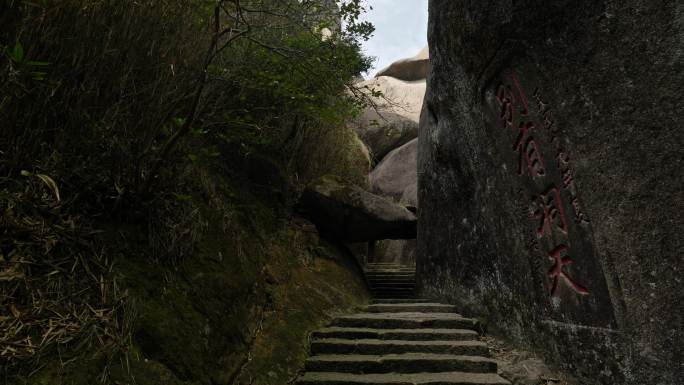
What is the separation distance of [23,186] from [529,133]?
3.48 m

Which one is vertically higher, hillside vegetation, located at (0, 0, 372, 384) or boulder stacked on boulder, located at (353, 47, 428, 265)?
boulder stacked on boulder, located at (353, 47, 428, 265)

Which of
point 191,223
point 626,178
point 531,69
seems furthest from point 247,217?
point 626,178

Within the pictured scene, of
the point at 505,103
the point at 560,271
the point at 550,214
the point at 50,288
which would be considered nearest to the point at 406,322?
the point at 560,271

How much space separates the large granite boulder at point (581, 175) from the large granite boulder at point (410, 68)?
23794 mm

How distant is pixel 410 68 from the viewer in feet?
→ 91.5

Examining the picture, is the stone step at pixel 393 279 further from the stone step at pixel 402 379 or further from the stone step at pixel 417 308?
the stone step at pixel 402 379

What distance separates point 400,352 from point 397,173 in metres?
10.4

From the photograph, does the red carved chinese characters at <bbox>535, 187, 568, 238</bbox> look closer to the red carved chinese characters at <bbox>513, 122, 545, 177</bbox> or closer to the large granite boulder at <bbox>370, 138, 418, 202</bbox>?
the red carved chinese characters at <bbox>513, 122, 545, 177</bbox>

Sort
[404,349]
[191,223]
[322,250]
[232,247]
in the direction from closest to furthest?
[191,223]
[232,247]
[404,349]
[322,250]

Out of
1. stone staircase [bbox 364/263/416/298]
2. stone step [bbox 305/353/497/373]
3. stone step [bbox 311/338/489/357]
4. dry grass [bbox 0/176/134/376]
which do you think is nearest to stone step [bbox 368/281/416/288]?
stone staircase [bbox 364/263/416/298]

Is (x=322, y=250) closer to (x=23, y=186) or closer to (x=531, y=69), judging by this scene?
(x=531, y=69)

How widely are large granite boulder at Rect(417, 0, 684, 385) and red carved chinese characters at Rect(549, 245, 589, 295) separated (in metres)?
0.01

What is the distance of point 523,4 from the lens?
348 cm

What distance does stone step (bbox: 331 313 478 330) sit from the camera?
4801mm
